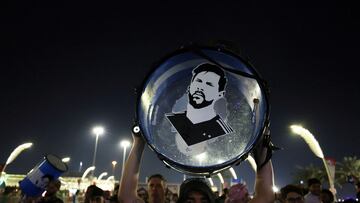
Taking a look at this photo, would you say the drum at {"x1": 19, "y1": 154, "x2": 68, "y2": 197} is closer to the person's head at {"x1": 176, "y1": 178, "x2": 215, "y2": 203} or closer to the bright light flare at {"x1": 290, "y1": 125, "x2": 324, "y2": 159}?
the person's head at {"x1": 176, "y1": 178, "x2": 215, "y2": 203}

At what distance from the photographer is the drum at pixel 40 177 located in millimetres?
8312

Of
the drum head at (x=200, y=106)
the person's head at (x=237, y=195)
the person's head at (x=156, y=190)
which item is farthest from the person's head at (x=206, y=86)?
the person's head at (x=237, y=195)

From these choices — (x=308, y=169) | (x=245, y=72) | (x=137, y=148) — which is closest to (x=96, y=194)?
(x=137, y=148)

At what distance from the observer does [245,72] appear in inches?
82.2

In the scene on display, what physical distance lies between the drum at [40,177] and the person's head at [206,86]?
7.23m

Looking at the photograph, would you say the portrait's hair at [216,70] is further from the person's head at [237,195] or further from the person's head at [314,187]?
the person's head at [314,187]

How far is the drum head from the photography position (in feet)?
6.81

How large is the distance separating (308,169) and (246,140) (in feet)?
201

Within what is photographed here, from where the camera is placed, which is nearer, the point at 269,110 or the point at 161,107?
the point at 269,110

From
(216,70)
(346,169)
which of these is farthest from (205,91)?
(346,169)

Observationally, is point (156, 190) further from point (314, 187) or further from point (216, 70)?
point (314, 187)

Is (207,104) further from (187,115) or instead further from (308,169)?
(308,169)

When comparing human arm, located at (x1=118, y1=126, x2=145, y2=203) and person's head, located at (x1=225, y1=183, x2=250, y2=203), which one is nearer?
human arm, located at (x1=118, y1=126, x2=145, y2=203)

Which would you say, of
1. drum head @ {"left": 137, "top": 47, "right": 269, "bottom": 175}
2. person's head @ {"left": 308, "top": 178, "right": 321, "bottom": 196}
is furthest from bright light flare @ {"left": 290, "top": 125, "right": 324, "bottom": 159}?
drum head @ {"left": 137, "top": 47, "right": 269, "bottom": 175}
